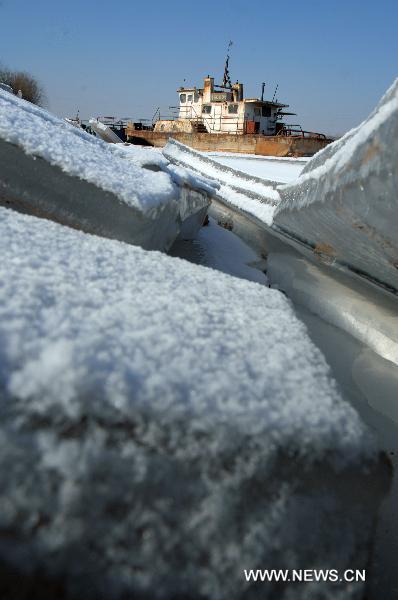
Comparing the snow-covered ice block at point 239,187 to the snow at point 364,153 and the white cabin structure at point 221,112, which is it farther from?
the white cabin structure at point 221,112

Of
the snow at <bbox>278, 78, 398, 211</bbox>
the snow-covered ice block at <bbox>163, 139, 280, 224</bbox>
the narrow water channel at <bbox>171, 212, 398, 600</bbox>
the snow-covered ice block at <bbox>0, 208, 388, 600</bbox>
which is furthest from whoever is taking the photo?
the snow-covered ice block at <bbox>163, 139, 280, 224</bbox>

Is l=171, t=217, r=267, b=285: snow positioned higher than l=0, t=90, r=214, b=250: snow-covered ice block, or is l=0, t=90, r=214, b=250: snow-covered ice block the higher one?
l=0, t=90, r=214, b=250: snow-covered ice block

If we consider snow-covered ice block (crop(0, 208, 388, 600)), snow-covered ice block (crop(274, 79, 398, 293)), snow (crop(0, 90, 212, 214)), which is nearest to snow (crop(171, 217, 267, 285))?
snow-covered ice block (crop(274, 79, 398, 293))

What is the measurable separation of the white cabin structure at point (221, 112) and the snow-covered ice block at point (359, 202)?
13.9 metres

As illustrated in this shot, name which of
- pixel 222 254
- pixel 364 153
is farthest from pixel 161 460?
pixel 222 254

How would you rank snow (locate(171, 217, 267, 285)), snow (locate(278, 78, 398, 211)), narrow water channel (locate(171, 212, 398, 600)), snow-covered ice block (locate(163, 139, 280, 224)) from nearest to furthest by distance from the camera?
narrow water channel (locate(171, 212, 398, 600)), snow (locate(278, 78, 398, 211)), snow (locate(171, 217, 267, 285)), snow-covered ice block (locate(163, 139, 280, 224))

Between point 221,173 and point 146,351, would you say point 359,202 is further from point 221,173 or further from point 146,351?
point 221,173

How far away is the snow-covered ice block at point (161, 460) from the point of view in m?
0.32

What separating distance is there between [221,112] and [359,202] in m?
15.4

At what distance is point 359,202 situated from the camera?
2.76 feet

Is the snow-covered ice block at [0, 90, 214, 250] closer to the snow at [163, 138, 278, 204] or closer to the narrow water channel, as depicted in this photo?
the narrow water channel

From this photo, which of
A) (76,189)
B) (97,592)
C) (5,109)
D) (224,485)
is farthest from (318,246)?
(97,592)

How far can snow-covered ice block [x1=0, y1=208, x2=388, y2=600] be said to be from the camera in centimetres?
32

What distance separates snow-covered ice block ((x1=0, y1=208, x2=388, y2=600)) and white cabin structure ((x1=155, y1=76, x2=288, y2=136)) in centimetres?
1478
